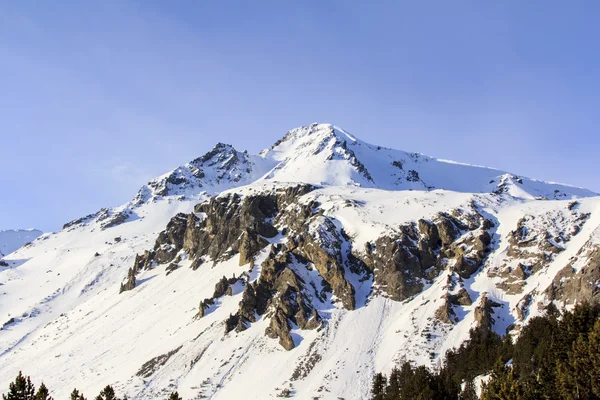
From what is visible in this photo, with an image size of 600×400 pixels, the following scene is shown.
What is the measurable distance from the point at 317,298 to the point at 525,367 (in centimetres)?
5467

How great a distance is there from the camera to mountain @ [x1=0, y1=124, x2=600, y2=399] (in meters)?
98.3

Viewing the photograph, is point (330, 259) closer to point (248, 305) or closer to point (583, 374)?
point (248, 305)

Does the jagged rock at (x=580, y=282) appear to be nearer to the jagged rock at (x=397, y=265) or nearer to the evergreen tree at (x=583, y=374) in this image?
the jagged rock at (x=397, y=265)

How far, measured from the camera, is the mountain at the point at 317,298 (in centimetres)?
9831

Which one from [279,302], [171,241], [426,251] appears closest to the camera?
[279,302]

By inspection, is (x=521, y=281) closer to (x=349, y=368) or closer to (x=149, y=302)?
(x=349, y=368)

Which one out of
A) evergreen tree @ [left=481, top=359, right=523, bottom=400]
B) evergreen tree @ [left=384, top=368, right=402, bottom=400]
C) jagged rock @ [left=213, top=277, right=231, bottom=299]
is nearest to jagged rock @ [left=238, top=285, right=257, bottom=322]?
jagged rock @ [left=213, top=277, right=231, bottom=299]

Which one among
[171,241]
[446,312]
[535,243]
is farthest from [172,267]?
[535,243]

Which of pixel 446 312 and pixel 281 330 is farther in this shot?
pixel 281 330

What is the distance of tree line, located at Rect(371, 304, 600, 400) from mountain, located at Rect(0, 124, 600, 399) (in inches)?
367

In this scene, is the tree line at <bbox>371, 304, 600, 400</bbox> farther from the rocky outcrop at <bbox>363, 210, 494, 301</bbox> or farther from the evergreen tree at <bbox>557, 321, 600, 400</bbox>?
the rocky outcrop at <bbox>363, 210, 494, 301</bbox>

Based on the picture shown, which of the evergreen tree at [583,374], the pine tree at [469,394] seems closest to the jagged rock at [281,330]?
the pine tree at [469,394]

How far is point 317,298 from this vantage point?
4653 inches

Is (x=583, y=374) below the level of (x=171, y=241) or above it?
below
